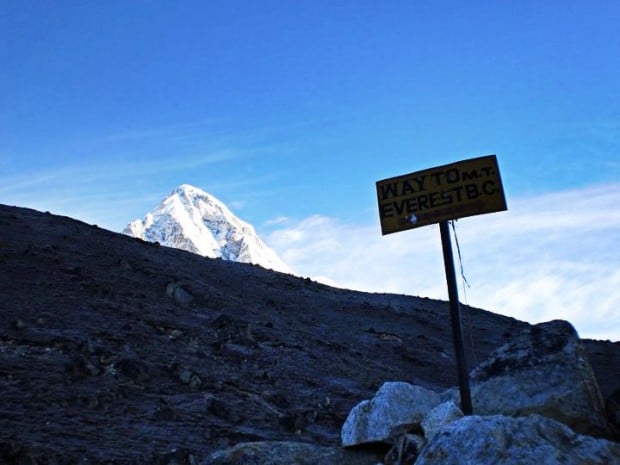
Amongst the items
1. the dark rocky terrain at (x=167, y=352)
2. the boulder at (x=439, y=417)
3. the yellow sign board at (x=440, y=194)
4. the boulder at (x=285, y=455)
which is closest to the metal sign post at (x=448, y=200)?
the yellow sign board at (x=440, y=194)

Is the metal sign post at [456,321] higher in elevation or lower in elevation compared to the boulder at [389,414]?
higher

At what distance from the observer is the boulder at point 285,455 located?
759 cm

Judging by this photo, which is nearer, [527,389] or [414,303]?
[527,389]

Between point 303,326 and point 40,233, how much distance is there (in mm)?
10352

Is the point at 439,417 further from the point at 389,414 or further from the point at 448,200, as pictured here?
the point at 448,200

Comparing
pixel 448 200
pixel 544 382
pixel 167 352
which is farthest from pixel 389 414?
pixel 167 352

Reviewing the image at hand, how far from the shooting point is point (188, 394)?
12344 millimetres

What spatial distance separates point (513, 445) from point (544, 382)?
4.19 meters

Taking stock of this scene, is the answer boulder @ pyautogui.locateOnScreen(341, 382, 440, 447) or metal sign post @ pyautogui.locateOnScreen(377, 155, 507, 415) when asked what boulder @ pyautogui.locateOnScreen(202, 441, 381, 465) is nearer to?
boulder @ pyautogui.locateOnScreen(341, 382, 440, 447)

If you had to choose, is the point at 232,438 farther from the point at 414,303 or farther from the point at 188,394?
the point at 414,303

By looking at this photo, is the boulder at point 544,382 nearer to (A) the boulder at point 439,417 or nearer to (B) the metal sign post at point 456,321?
(B) the metal sign post at point 456,321

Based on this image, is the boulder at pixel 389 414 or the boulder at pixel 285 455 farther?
the boulder at pixel 389 414

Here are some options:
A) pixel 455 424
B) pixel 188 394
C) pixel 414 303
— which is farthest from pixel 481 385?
pixel 414 303

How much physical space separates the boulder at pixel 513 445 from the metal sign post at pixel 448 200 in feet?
8.55
